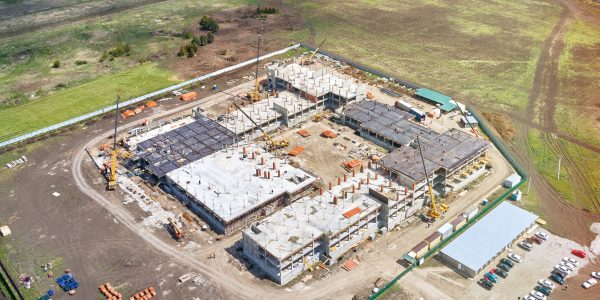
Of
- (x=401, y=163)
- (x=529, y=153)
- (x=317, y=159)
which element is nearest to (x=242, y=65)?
(x=317, y=159)

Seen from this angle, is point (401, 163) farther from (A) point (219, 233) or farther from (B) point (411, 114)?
(A) point (219, 233)

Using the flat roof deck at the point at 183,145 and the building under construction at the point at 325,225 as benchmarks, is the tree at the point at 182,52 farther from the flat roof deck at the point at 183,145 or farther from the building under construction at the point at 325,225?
the building under construction at the point at 325,225

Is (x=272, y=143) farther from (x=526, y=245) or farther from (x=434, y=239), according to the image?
(x=526, y=245)

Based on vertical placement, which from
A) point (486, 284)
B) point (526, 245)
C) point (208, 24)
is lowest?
point (486, 284)

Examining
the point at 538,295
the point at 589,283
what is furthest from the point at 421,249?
the point at 589,283

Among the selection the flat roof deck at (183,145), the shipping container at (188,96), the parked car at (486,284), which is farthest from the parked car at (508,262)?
the shipping container at (188,96)

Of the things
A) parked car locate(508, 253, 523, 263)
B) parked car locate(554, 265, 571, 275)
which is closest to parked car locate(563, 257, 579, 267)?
parked car locate(554, 265, 571, 275)

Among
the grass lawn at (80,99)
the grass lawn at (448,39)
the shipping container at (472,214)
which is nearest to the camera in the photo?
the shipping container at (472,214)
